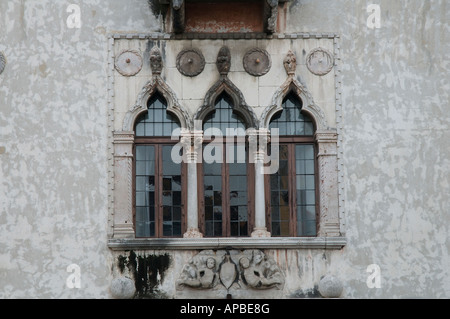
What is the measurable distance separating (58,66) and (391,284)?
631 centimetres

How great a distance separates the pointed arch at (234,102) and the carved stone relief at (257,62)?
414 millimetres

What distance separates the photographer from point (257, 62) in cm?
1762

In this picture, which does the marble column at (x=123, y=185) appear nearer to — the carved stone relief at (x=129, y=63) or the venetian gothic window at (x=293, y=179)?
the carved stone relief at (x=129, y=63)

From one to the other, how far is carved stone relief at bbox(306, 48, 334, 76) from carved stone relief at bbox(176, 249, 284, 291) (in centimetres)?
309

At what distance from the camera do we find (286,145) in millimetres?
17594

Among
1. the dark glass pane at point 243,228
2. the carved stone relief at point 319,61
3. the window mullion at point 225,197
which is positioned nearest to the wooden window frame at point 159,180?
the window mullion at point 225,197

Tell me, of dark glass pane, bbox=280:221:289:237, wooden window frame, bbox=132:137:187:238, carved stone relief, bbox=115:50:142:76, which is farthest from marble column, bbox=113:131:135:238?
dark glass pane, bbox=280:221:289:237

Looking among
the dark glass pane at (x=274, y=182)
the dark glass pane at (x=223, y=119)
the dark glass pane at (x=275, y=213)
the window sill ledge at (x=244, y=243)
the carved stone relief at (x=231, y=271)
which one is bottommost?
the carved stone relief at (x=231, y=271)

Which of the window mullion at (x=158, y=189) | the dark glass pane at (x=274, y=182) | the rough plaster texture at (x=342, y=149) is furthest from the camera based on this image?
the dark glass pane at (x=274, y=182)

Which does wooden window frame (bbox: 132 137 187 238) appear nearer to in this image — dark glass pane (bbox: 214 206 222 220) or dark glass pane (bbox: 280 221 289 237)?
dark glass pane (bbox: 214 206 222 220)

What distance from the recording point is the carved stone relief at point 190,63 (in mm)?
17594

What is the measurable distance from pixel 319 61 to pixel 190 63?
82.0 inches

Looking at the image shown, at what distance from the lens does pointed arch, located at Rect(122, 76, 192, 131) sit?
17.4 m

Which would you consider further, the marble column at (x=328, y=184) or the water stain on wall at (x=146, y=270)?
the marble column at (x=328, y=184)
